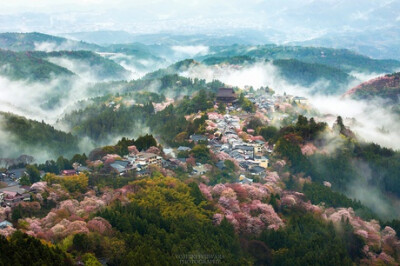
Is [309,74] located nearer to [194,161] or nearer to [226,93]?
[226,93]

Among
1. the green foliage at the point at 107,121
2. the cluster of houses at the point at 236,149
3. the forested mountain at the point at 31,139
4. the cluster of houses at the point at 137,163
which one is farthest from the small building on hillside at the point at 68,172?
the green foliage at the point at 107,121

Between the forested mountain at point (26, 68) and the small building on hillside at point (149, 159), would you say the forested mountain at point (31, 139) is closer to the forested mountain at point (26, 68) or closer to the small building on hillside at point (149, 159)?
the small building on hillside at point (149, 159)

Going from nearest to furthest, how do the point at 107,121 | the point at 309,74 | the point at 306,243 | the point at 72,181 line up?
the point at 306,243 < the point at 72,181 < the point at 107,121 < the point at 309,74

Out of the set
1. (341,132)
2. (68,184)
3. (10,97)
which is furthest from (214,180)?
(10,97)

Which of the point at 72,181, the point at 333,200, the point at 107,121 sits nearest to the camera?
the point at 72,181

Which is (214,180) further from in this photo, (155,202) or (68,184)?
(68,184)

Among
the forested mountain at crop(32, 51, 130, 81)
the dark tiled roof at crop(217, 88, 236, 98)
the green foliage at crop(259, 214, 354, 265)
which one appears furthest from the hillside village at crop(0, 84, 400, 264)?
the forested mountain at crop(32, 51, 130, 81)

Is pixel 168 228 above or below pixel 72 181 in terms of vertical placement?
below

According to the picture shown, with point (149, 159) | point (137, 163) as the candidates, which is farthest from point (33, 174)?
point (149, 159)
